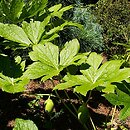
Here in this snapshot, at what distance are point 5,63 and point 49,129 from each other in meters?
0.96

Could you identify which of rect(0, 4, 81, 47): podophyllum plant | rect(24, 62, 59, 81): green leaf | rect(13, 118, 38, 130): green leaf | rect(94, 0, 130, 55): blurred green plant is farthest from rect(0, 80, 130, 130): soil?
rect(94, 0, 130, 55): blurred green plant

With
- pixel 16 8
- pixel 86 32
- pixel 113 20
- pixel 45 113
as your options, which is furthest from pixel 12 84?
Answer: pixel 113 20

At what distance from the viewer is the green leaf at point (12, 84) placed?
1.17 metres

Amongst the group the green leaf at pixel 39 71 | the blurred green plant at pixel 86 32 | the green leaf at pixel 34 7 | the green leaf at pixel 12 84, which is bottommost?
the blurred green plant at pixel 86 32

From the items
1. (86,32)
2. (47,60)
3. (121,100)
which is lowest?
(86,32)

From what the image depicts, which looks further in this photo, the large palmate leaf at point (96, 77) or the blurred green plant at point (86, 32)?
the blurred green plant at point (86, 32)

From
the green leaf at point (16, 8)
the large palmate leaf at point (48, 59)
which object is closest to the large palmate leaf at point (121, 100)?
the large palmate leaf at point (48, 59)

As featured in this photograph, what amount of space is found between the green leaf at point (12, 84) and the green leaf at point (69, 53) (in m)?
0.17

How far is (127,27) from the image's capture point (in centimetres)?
429

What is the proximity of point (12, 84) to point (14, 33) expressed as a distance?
0.23 m

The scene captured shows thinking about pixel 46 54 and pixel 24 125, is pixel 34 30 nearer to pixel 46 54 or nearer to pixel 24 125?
pixel 46 54

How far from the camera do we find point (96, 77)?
1198mm

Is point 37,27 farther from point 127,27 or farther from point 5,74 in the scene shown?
point 127,27

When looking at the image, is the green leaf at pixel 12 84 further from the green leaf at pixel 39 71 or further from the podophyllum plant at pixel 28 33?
the podophyllum plant at pixel 28 33
